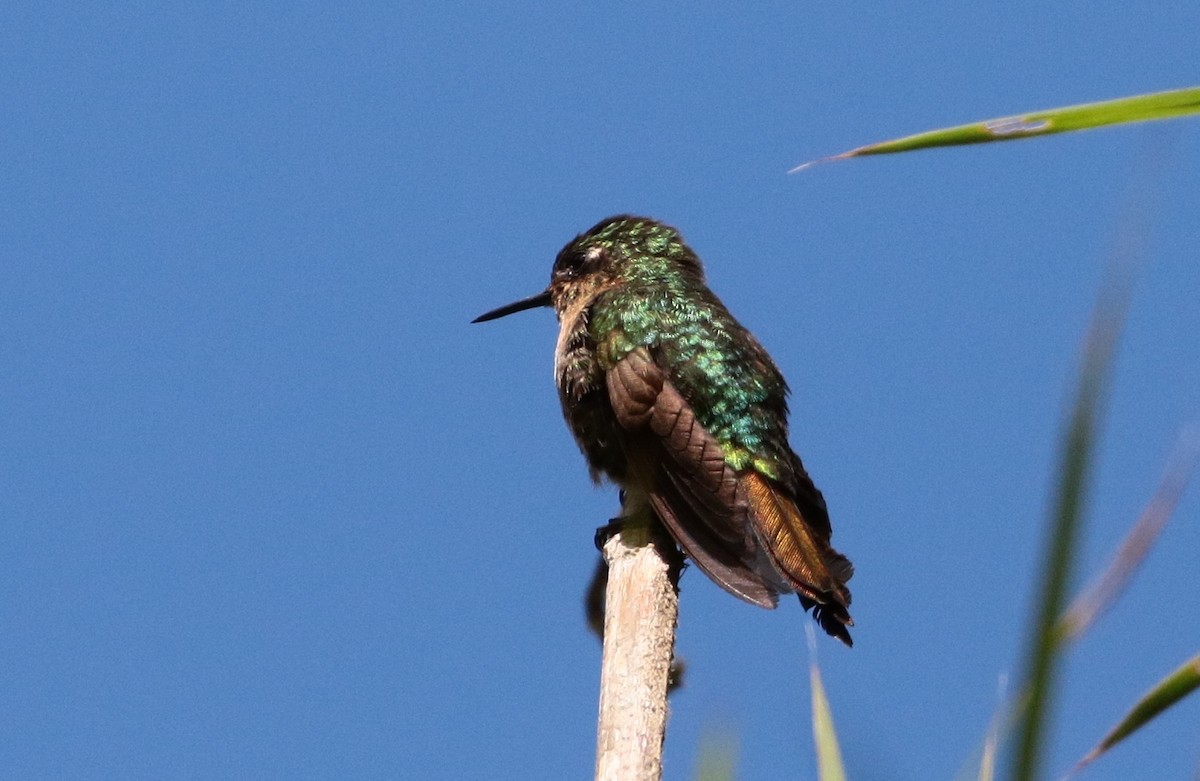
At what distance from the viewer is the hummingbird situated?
382 cm

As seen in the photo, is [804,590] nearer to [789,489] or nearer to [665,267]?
[789,489]

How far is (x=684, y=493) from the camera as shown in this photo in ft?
13.3

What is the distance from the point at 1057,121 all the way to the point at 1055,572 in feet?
3.65

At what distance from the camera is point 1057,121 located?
170 centimetres

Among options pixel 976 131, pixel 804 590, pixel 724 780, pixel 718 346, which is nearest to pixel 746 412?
pixel 718 346

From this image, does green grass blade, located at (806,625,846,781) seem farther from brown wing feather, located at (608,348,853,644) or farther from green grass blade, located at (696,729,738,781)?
brown wing feather, located at (608,348,853,644)

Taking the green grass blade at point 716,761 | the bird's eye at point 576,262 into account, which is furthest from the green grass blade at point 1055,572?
the bird's eye at point 576,262

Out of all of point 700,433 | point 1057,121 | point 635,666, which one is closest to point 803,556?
point 700,433

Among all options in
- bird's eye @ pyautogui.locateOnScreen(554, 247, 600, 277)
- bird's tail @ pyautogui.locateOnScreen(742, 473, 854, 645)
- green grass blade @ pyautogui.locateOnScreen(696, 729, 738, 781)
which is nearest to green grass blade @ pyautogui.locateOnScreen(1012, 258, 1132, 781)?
green grass blade @ pyautogui.locateOnScreen(696, 729, 738, 781)

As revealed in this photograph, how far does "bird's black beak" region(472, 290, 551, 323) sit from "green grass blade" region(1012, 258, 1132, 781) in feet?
16.3

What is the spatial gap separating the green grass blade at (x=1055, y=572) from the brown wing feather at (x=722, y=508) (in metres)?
2.92

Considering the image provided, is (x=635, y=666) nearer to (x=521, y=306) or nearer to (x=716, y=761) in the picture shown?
(x=716, y=761)

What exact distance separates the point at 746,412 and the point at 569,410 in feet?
1.99

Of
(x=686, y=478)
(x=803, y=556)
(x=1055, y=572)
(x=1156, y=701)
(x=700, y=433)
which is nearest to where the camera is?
(x=1055, y=572)
